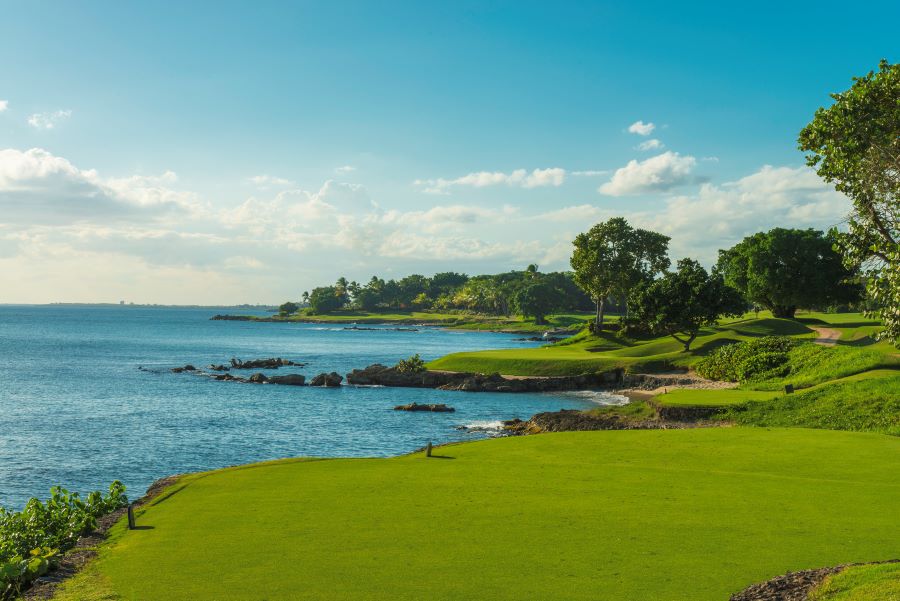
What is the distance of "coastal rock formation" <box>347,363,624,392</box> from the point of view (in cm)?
7294

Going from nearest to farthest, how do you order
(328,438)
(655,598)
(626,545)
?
(655,598)
(626,545)
(328,438)

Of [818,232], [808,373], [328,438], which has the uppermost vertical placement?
[818,232]

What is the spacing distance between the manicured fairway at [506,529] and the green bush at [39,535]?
116 cm

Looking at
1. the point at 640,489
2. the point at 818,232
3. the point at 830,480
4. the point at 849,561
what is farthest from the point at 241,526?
the point at 818,232

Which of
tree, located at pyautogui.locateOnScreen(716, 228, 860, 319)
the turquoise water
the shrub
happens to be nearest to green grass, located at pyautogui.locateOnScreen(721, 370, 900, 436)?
the turquoise water

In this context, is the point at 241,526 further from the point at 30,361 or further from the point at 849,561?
the point at 30,361

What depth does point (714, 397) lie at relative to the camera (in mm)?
45969

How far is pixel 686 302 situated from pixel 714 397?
33.2m

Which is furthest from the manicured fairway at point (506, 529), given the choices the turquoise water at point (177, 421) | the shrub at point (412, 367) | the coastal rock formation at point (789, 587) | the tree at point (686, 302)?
the shrub at point (412, 367)

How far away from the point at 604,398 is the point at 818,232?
63377 mm

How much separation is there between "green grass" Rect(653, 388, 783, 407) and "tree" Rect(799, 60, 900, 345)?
2470 cm

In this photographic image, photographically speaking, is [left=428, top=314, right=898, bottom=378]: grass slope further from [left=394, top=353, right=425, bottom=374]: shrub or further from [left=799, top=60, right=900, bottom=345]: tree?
[left=799, top=60, right=900, bottom=345]: tree

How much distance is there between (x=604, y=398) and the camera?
64.1 meters

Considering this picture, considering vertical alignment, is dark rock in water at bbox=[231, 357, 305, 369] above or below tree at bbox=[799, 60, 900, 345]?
below
